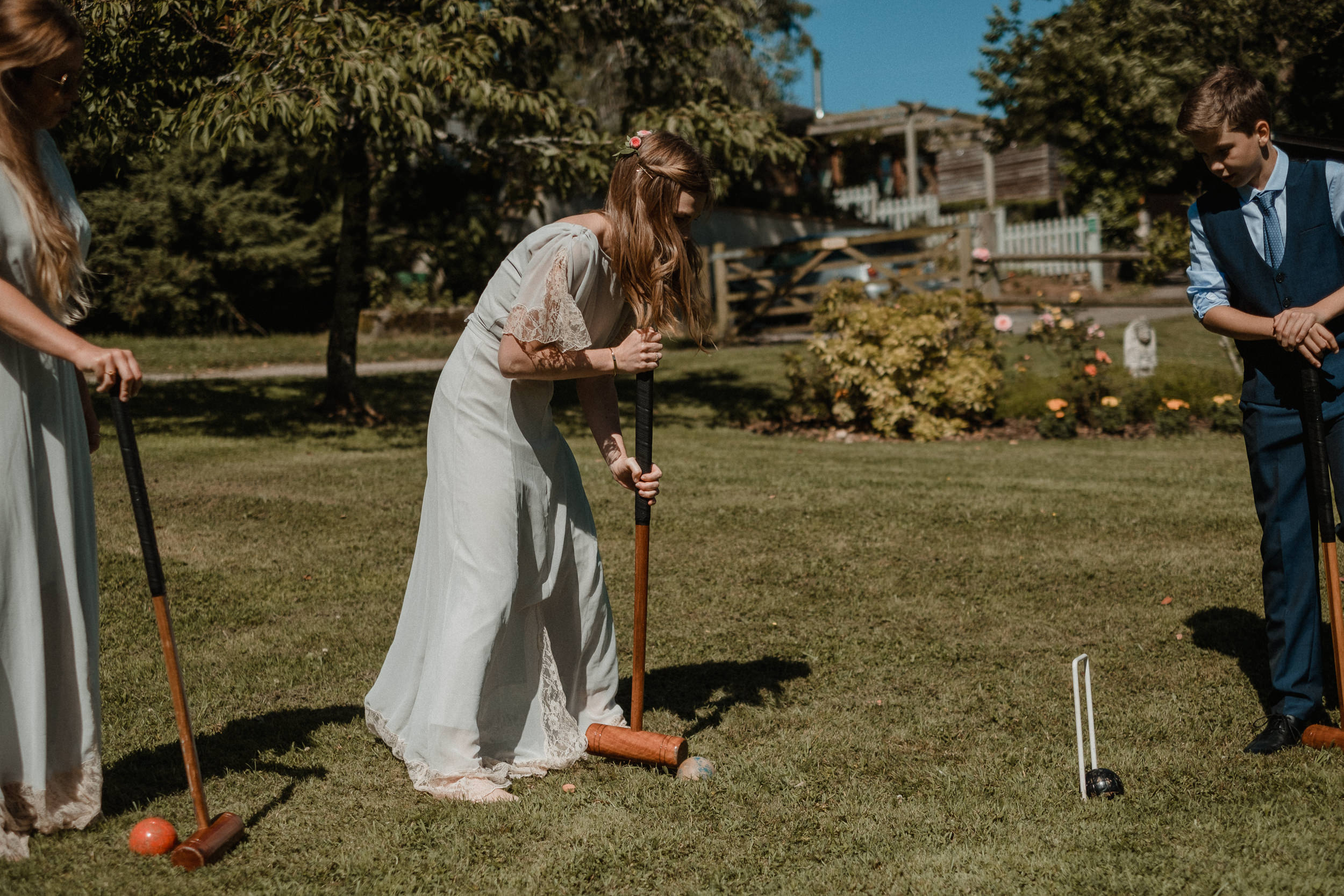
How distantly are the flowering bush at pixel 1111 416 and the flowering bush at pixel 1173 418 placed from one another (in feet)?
0.97

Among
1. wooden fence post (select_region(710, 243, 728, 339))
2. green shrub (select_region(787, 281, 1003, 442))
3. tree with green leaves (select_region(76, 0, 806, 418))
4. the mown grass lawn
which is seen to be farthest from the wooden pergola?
the mown grass lawn

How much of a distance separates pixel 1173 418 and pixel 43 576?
9824mm

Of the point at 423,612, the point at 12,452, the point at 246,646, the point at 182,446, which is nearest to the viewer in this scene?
the point at 12,452

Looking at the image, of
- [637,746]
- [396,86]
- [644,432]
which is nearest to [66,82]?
[644,432]

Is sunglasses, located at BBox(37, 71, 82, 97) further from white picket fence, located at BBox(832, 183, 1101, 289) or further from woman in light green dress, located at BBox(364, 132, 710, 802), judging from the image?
white picket fence, located at BBox(832, 183, 1101, 289)

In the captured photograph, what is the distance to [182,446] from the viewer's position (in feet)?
31.8

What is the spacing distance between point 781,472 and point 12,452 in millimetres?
6403

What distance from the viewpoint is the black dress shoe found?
3.83m

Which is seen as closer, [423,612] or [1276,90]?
[423,612]

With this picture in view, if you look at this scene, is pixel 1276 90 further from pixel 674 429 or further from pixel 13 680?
pixel 13 680

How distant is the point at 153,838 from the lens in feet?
10.3

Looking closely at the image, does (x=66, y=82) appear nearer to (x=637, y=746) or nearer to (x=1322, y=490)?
(x=637, y=746)

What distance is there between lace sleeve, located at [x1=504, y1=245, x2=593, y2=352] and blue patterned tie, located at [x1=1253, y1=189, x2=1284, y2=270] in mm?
2284

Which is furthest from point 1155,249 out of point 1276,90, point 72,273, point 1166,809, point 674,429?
point 72,273
